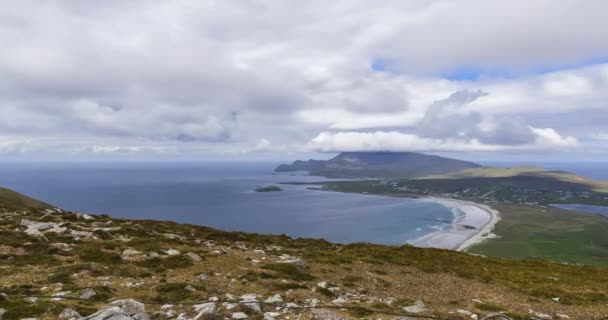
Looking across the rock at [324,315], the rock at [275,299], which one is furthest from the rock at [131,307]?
the rock at [324,315]

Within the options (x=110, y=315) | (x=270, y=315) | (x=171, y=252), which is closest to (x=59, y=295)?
(x=110, y=315)

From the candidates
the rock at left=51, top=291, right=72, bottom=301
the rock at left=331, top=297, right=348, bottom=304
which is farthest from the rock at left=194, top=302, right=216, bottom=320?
the rock at left=331, top=297, right=348, bottom=304

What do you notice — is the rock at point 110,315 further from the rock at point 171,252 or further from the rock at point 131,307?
the rock at point 171,252

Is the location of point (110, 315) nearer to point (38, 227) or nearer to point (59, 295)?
point (59, 295)

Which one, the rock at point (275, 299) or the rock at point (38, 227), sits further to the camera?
the rock at point (38, 227)

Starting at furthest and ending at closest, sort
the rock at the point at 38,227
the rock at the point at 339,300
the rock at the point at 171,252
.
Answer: the rock at the point at 38,227 → the rock at the point at 171,252 → the rock at the point at 339,300

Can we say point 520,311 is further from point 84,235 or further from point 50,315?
point 84,235
